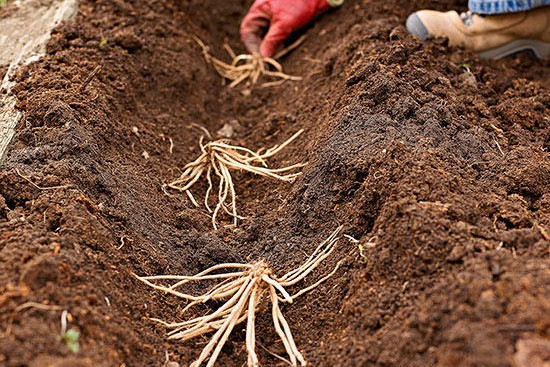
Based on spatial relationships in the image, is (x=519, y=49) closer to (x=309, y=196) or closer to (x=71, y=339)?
(x=309, y=196)

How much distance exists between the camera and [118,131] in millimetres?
2510

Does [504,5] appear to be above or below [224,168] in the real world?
below

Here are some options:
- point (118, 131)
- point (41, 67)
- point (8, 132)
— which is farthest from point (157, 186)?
point (41, 67)

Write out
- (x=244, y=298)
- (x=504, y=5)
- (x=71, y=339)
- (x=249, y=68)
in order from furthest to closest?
(x=249, y=68)
(x=504, y=5)
(x=244, y=298)
(x=71, y=339)

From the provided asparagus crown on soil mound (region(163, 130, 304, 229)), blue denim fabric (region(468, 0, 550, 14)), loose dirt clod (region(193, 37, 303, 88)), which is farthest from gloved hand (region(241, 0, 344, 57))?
asparagus crown on soil mound (region(163, 130, 304, 229))

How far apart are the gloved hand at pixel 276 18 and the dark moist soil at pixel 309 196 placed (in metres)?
Answer: 0.20

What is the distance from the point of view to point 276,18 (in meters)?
3.43

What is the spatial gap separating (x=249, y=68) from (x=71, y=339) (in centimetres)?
213

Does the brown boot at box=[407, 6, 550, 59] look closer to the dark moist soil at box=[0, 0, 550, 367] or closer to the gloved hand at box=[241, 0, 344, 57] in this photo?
the dark moist soil at box=[0, 0, 550, 367]

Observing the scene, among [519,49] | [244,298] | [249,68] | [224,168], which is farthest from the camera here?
[249,68]

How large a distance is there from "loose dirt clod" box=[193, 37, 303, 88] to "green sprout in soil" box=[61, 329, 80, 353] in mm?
1985

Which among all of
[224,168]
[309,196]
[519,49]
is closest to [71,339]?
[309,196]

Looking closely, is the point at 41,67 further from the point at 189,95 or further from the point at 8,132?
the point at 189,95

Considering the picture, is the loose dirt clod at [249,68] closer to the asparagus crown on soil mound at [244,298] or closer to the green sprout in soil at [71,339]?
the asparagus crown on soil mound at [244,298]
